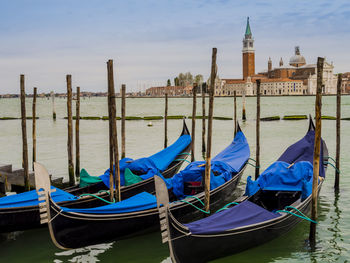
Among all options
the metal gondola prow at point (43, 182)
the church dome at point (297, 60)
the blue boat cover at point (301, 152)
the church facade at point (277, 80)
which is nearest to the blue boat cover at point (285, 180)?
the blue boat cover at point (301, 152)

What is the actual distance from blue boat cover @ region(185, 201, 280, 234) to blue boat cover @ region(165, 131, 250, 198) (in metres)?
1.22

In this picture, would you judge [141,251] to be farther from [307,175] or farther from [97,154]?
[97,154]

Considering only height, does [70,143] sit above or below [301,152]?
above

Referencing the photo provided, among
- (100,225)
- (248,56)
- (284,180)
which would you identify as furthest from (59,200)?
(248,56)

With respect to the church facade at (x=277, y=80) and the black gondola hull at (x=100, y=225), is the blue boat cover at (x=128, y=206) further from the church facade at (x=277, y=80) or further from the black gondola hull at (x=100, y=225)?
the church facade at (x=277, y=80)

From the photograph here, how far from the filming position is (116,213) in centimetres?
423

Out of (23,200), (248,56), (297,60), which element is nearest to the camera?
(23,200)

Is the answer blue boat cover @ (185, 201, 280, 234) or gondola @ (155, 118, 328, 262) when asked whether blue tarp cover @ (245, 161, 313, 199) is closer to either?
gondola @ (155, 118, 328, 262)

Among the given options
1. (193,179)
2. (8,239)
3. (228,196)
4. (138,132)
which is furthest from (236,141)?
(138,132)

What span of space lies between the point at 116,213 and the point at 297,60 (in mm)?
96726

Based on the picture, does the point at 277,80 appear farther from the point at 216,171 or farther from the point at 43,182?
the point at 43,182

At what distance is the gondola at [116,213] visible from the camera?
149 inches

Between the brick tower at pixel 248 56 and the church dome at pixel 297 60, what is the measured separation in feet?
35.7

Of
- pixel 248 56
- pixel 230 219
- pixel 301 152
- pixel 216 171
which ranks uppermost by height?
pixel 248 56
